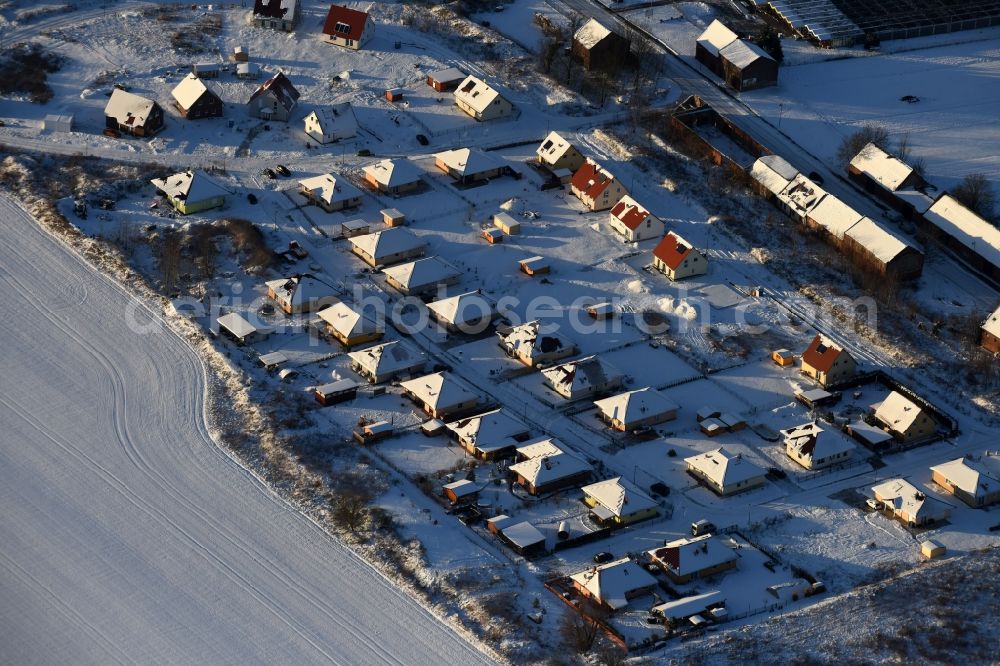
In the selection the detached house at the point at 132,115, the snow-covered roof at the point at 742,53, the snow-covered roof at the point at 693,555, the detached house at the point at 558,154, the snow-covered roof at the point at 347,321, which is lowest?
the detached house at the point at 132,115

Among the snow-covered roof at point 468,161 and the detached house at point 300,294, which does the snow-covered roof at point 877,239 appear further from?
the detached house at point 300,294

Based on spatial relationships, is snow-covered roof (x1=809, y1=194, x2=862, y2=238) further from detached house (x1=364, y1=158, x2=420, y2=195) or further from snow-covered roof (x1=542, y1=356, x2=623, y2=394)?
detached house (x1=364, y1=158, x2=420, y2=195)

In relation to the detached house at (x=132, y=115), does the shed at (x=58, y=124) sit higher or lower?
lower

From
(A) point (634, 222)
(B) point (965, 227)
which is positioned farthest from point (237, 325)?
(B) point (965, 227)

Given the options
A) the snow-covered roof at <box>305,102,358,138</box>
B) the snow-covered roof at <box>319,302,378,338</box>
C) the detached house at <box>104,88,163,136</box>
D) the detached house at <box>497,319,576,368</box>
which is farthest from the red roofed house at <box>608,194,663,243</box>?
the detached house at <box>104,88,163,136</box>

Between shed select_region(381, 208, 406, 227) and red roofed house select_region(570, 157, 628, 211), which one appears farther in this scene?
red roofed house select_region(570, 157, 628, 211)

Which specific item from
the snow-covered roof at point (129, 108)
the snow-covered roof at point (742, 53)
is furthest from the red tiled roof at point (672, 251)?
the snow-covered roof at point (129, 108)

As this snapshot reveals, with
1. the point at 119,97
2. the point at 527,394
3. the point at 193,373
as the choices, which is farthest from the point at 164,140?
the point at 527,394

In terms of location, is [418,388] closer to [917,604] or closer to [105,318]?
[105,318]
